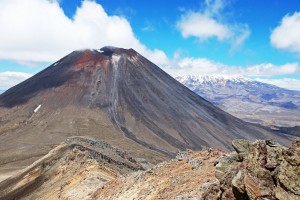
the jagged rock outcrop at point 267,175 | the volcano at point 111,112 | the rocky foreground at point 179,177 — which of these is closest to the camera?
the jagged rock outcrop at point 267,175

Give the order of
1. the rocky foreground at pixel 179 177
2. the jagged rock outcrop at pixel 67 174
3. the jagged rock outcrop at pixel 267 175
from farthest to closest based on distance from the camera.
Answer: the jagged rock outcrop at pixel 67 174, the rocky foreground at pixel 179 177, the jagged rock outcrop at pixel 267 175

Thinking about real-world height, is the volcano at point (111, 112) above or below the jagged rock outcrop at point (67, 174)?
above

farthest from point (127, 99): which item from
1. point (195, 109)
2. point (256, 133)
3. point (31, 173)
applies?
point (31, 173)

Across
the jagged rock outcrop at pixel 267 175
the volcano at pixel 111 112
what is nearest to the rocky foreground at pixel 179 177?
the jagged rock outcrop at pixel 267 175

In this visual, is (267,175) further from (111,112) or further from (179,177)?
(111,112)

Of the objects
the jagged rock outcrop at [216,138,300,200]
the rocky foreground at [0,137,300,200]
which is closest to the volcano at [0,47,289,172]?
the rocky foreground at [0,137,300,200]

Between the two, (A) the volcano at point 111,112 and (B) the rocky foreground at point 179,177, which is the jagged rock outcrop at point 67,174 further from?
(A) the volcano at point 111,112

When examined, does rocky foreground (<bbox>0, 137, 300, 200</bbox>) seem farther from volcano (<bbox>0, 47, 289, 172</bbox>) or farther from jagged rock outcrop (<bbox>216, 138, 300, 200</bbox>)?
volcano (<bbox>0, 47, 289, 172</bbox>)

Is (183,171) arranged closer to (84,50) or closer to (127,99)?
(127,99)
